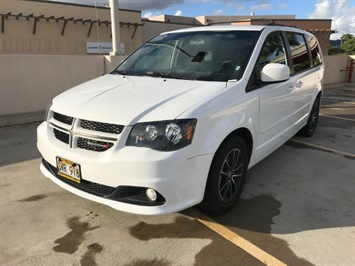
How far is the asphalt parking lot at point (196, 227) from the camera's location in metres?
2.66

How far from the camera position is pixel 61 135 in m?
3.04

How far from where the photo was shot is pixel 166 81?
132 inches

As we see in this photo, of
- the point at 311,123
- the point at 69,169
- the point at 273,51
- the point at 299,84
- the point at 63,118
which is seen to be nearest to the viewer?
the point at 69,169

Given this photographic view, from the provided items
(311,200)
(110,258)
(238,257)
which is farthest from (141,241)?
(311,200)

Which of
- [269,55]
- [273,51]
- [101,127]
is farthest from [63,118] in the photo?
[273,51]

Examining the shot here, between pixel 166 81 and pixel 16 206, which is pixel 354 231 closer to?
pixel 166 81

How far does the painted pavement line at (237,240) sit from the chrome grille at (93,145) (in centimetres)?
118

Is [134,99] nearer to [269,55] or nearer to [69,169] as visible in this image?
[69,169]

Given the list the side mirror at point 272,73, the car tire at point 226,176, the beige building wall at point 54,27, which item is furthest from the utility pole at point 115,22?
the beige building wall at point 54,27

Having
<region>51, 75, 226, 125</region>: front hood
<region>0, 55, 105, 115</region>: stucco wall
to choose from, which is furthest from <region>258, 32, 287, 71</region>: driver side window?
<region>0, 55, 105, 115</region>: stucco wall

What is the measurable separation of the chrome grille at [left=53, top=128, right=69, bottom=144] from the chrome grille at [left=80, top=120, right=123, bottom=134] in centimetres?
26

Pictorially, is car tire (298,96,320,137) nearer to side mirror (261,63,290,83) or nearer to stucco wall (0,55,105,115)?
side mirror (261,63,290,83)

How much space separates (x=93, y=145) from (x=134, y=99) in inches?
21.0

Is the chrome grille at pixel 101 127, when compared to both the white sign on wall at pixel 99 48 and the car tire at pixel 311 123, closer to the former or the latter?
the car tire at pixel 311 123
